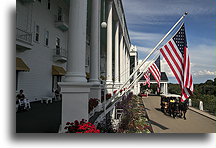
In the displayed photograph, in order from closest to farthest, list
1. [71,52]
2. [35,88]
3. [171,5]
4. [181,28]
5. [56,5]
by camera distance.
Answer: [71,52], [171,5], [181,28], [35,88], [56,5]

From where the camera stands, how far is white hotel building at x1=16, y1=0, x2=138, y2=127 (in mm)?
4039

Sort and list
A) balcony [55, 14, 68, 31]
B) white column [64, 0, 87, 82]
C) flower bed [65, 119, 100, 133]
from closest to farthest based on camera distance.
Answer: flower bed [65, 119, 100, 133] → white column [64, 0, 87, 82] → balcony [55, 14, 68, 31]

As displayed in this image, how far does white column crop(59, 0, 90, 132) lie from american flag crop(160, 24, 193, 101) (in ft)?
9.10

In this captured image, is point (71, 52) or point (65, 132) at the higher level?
point (71, 52)

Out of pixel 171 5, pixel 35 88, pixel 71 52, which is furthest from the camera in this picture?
pixel 35 88

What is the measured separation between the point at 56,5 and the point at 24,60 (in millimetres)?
5902

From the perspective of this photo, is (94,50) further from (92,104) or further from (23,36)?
(23,36)

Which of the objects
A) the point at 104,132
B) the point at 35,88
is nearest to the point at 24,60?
the point at 35,88

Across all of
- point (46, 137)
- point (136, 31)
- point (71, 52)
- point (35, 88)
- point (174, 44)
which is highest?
point (136, 31)

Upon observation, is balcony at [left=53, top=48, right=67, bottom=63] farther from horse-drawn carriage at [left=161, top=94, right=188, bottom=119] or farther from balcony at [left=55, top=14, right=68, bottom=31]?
horse-drawn carriage at [left=161, top=94, right=188, bottom=119]

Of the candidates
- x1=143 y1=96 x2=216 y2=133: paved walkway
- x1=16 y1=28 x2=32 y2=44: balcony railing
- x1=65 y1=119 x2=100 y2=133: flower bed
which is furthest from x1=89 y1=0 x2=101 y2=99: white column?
x1=16 y1=28 x2=32 y2=44: balcony railing

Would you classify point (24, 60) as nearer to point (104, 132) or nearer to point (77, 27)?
point (77, 27)

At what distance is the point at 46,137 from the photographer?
12.9 feet

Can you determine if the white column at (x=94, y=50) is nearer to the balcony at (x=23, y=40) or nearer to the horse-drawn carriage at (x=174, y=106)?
the balcony at (x=23, y=40)
